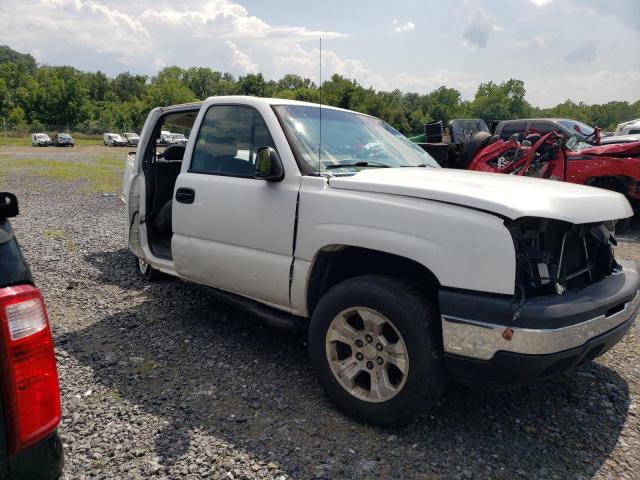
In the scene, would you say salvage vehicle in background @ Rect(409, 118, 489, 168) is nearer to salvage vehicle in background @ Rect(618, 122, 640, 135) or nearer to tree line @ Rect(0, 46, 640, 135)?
salvage vehicle in background @ Rect(618, 122, 640, 135)

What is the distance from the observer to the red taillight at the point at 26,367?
1.42m

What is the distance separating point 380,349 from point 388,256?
55 cm

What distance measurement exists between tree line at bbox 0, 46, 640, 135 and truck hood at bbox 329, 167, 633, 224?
2722cm

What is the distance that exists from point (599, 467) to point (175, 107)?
4.37 meters

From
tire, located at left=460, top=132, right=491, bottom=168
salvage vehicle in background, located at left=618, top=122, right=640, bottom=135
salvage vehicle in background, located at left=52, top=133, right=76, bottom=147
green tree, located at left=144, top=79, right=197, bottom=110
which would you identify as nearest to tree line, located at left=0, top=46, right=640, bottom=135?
green tree, located at left=144, top=79, right=197, bottom=110

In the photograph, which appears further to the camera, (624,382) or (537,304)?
(624,382)

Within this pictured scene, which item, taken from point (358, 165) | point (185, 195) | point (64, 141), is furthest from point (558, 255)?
point (64, 141)

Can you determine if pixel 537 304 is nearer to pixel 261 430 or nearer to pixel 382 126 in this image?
pixel 261 430

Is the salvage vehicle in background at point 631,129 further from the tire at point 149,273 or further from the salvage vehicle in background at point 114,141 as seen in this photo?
the salvage vehicle in background at point 114,141

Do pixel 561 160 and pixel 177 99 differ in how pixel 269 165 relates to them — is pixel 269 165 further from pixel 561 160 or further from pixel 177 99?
pixel 177 99

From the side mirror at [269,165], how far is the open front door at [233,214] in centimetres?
7

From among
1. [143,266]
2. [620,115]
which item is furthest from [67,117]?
[620,115]

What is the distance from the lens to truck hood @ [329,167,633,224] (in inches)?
96.3

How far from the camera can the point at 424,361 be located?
8.39 feet
